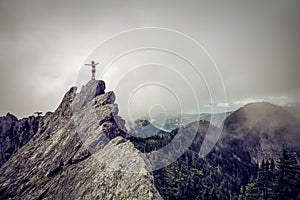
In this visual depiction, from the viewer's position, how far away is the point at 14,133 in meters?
184

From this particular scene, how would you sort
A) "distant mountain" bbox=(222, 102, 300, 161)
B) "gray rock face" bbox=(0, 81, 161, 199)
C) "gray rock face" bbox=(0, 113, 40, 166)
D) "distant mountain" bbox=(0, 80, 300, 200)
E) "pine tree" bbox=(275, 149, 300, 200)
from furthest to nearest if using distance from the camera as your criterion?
1. "gray rock face" bbox=(0, 113, 40, 166)
2. "distant mountain" bbox=(222, 102, 300, 161)
3. "distant mountain" bbox=(0, 80, 300, 200)
4. "gray rock face" bbox=(0, 81, 161, 199)
5. "pine tree" bbox=(275, 149, 300, 200)

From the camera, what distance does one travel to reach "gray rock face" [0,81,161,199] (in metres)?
79.9

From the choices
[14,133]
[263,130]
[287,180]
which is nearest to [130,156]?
[287,180]

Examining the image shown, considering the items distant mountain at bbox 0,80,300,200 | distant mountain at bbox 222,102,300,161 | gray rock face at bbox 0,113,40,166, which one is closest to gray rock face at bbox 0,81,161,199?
distant mountain at bbox 0,80,300,200

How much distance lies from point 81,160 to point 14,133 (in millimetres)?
107153

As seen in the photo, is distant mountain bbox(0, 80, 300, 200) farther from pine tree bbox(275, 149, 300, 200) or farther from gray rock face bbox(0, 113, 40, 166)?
gray rock face bbox(0, 113, 40, 166)

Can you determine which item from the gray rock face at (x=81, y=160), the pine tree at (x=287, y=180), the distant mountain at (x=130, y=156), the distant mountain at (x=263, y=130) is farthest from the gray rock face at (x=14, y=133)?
the pine tree at (x=287, y=180)

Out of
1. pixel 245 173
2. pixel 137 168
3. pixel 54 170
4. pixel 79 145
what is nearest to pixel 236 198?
pixel 245 173

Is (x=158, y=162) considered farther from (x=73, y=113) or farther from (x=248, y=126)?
(x=248, y=126)

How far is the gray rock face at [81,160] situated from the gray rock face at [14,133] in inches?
1173

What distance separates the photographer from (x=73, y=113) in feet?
456

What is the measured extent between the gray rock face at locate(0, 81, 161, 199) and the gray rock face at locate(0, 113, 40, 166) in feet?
97.7

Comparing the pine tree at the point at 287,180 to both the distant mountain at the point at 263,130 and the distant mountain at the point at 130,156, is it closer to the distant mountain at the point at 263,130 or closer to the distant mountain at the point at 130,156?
the distant mountain at the point at 130,156

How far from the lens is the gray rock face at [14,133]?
17712cm
